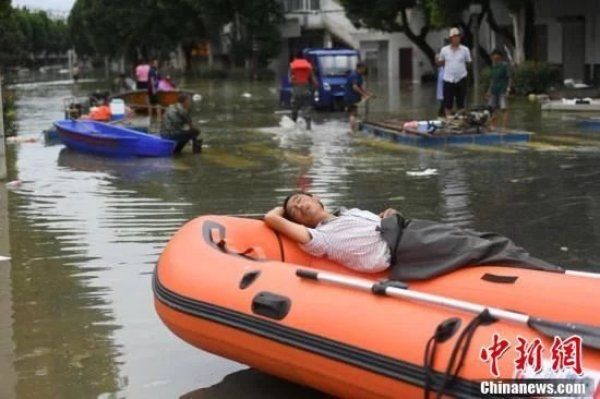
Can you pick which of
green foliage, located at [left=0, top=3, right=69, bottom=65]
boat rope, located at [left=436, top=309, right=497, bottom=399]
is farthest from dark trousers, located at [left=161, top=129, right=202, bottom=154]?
green foliage, located at [left=0, top=3, right=69, bottom=65]

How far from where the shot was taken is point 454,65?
16.6 m

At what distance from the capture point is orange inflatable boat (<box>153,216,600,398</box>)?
4.12 metres

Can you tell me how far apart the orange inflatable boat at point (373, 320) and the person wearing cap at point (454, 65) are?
11.0m

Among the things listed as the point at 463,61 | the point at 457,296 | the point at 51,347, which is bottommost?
the point at 51,347

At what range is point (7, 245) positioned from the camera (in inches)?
365

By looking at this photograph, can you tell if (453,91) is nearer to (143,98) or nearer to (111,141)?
(111,141)

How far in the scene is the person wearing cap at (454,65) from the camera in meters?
16.5

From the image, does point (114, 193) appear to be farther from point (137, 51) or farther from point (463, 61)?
point (137, 51)

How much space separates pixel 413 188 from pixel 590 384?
8291mm

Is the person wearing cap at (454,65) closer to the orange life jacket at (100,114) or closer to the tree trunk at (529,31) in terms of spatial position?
the orange life jacket at (100,114)

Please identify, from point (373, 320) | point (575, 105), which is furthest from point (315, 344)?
point (575, 105)

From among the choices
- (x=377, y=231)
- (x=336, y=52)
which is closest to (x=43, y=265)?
(x=377, y=231)

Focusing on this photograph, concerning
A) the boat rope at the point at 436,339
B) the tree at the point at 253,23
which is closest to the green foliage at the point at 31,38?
the tree at the point at 253,23

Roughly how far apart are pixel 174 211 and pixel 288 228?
16.0 feet
